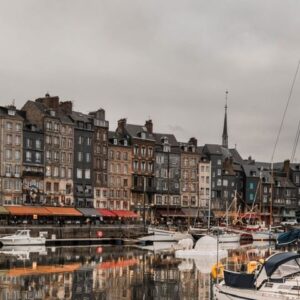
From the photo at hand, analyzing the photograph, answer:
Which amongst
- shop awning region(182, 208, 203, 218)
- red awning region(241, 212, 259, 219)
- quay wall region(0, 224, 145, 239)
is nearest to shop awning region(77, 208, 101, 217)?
quay wall region(0, 224, 145, 239)

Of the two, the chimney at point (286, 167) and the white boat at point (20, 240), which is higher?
the chimney at point (286, 167)

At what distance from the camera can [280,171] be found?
435ft

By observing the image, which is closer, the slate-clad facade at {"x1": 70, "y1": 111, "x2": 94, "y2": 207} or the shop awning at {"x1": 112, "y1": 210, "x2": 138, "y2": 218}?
the slate-clad facade at {"x1": 70, "y1": 111, "x2": 94, "y2": 207}

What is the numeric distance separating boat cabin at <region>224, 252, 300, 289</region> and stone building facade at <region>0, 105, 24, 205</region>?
198 feet

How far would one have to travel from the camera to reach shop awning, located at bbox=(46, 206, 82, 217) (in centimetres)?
→ 8631

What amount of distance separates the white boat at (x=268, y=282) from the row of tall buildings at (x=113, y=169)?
49.1 m

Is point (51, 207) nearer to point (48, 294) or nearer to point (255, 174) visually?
point (255, 174)

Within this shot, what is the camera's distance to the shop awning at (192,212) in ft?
358

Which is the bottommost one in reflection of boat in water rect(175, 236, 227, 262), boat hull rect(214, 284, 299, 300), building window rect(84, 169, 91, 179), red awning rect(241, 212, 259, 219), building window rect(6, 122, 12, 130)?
reflection of boat in water rect(175, 236, 227, 262)

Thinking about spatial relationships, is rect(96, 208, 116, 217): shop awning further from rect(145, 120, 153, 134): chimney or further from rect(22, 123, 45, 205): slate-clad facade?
rect(145, 120, 153, 134): chimney

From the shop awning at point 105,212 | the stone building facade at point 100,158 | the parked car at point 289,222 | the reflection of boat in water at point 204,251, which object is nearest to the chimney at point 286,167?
the parked car at point 289,222

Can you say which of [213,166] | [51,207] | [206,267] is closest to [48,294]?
[206,267]

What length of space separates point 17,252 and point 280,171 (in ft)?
258

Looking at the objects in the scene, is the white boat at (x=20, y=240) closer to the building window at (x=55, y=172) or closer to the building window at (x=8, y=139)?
the building window at (x=8, y=139)
